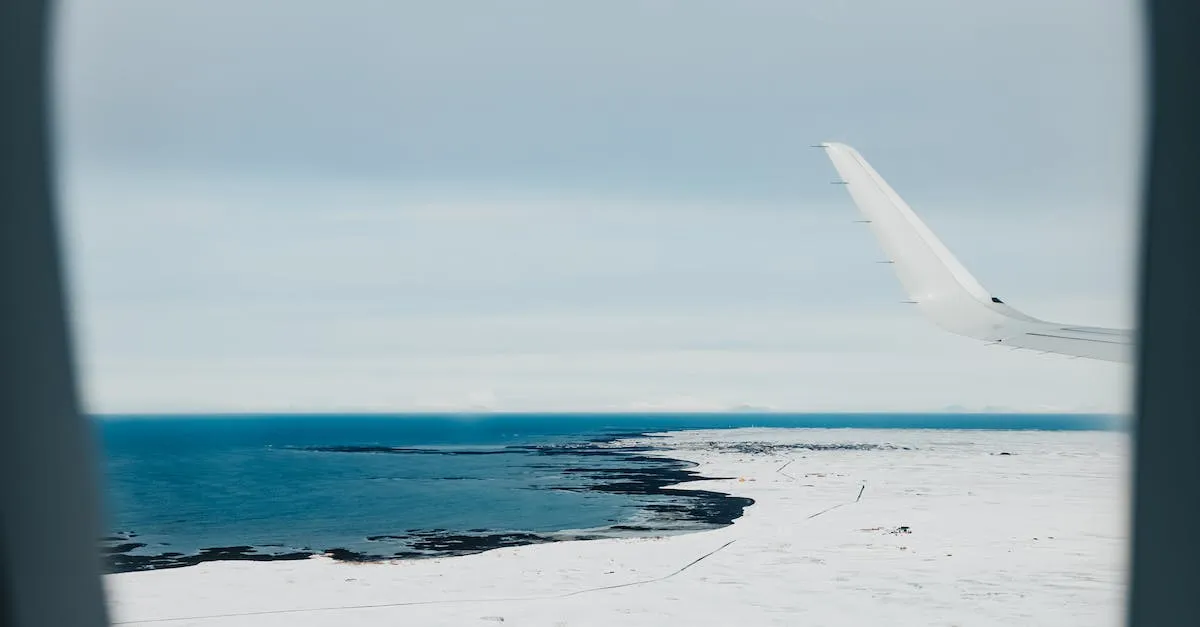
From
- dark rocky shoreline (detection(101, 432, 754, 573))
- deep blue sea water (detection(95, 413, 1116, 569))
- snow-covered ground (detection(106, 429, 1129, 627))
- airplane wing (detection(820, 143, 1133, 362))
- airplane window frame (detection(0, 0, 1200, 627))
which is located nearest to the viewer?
airplane window frame (detection(0, 0, 1200, 627))

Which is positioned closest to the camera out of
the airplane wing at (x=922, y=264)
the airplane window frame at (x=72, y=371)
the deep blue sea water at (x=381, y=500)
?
the airplane window frame at (x=72, y=371)

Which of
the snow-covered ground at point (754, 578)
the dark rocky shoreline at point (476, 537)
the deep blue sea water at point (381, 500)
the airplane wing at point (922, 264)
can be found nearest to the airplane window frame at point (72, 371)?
the deep blue sea water at point (381, 500)

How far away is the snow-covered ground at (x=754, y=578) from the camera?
20.0ft

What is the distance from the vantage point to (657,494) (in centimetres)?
1550

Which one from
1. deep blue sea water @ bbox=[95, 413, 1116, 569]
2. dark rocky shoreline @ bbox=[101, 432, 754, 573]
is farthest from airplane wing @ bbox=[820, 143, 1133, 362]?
dark rocky shoreline @ bbox=[101, 432, 754, 573]

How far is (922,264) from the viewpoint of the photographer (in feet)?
11.9

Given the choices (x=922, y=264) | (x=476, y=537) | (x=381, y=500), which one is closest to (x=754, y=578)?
(x=922, y=264)

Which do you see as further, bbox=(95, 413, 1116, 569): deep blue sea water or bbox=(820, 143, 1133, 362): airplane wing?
bbox=(95, 413, 1116, 569): deep blue sea water

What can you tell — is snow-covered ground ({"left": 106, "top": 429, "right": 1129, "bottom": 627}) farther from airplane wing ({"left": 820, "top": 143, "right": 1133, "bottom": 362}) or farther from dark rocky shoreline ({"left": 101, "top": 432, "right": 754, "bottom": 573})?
airplane wing ({"left": 820, "top": 143, "right": 1133, "bottom": 362})

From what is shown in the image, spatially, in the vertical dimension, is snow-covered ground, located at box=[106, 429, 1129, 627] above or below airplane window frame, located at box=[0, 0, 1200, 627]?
below

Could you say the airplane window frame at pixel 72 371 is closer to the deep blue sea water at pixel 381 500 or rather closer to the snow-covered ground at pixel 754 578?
the deep blue sea water at pixel 381 500

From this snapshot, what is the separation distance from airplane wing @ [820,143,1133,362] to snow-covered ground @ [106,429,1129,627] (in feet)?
3.68

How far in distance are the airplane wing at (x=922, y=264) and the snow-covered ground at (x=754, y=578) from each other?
112cm

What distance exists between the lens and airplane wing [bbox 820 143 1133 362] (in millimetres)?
3570
